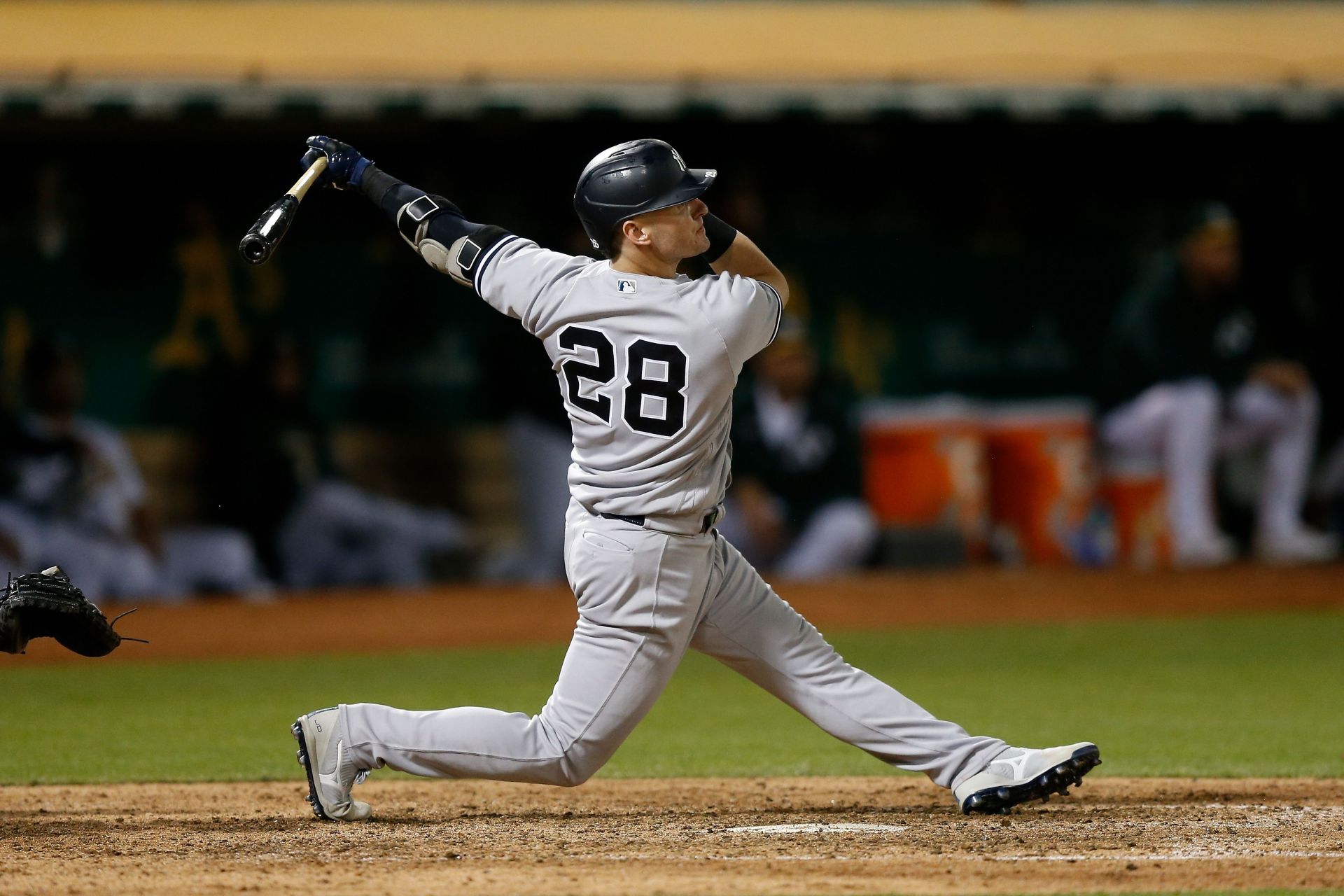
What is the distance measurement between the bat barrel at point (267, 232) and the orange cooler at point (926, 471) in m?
6.59

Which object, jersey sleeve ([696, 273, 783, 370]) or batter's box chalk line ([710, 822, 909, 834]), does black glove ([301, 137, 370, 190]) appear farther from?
batter's box chalk line ([710, 822, 909, 834])

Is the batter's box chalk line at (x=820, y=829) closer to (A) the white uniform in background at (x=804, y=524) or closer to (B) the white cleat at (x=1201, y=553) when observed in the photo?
(A) the white uniform in background at (x=804, y=524)

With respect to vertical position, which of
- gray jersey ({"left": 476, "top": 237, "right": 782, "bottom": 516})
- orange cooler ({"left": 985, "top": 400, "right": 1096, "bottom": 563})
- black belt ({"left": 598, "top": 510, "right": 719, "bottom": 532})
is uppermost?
orange cooler ({"left": 985, "top": 400, "right": 1096, "bottom": 563})

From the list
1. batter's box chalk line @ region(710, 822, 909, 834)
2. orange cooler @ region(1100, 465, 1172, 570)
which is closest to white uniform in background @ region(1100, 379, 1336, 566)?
orange cooler @ region(1100, 465, 1172, 570)

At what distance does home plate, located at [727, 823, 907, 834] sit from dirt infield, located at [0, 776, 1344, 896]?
0.04 feet

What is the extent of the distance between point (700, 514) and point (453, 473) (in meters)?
6.93

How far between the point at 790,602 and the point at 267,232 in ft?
18.0

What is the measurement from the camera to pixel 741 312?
153 inches

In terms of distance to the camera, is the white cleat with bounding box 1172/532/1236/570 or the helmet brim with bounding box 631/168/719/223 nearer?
the helmet brim with bounding box 631/168/719/223

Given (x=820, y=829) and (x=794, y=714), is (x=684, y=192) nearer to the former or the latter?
(x=820, y=829)

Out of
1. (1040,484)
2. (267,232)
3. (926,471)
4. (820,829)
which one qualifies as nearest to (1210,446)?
(1040,484)

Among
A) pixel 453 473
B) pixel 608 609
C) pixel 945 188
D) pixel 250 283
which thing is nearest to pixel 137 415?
pixel 250 283

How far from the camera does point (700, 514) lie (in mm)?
3939

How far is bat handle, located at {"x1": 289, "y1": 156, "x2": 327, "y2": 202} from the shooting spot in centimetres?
412
